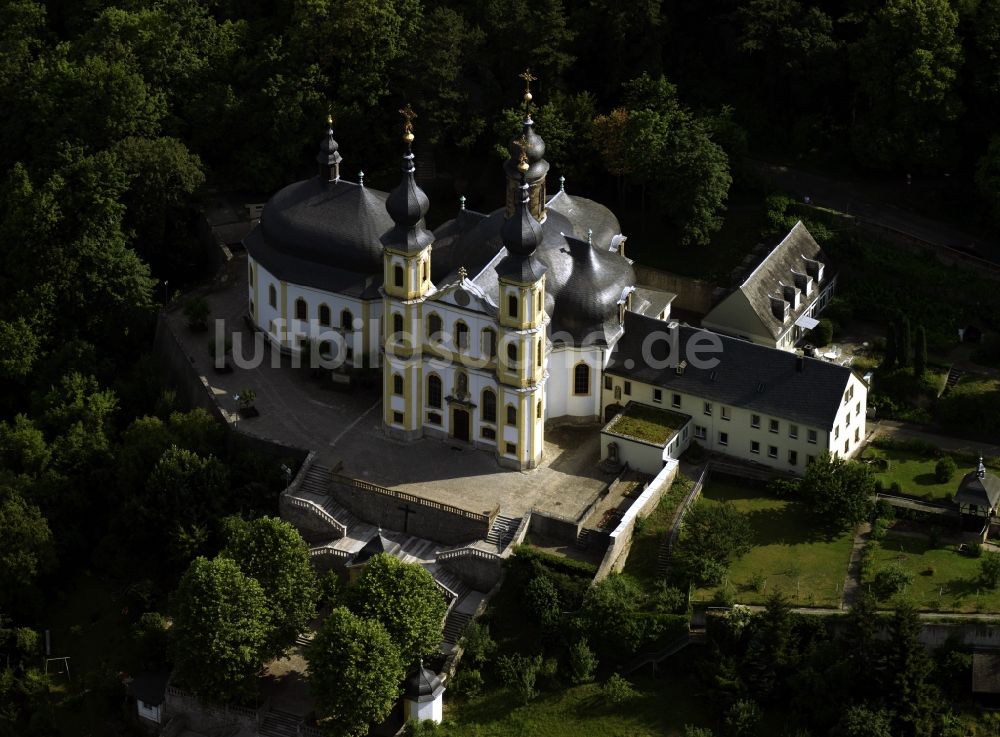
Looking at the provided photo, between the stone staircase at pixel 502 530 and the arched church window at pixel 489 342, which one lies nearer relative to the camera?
the stone staircase at pixel 502 530

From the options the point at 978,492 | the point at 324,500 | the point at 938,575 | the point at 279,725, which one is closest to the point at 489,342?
the point at 324,500

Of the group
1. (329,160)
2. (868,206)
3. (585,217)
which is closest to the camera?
(585,217)

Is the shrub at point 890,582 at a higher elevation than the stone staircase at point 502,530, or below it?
higher

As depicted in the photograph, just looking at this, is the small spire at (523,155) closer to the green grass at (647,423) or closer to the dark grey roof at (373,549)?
the green grass at (647,423)

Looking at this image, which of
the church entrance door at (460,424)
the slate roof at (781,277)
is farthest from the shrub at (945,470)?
the church entrance door at (460,424)

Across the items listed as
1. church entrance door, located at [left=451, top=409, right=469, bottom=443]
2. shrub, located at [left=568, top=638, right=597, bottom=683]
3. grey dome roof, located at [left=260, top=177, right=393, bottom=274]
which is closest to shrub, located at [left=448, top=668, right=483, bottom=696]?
shrub, located at [left=568, top=638, right=597, bottom=683]

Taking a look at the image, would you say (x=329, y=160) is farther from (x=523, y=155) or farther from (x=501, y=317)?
(x=501, y=317)
